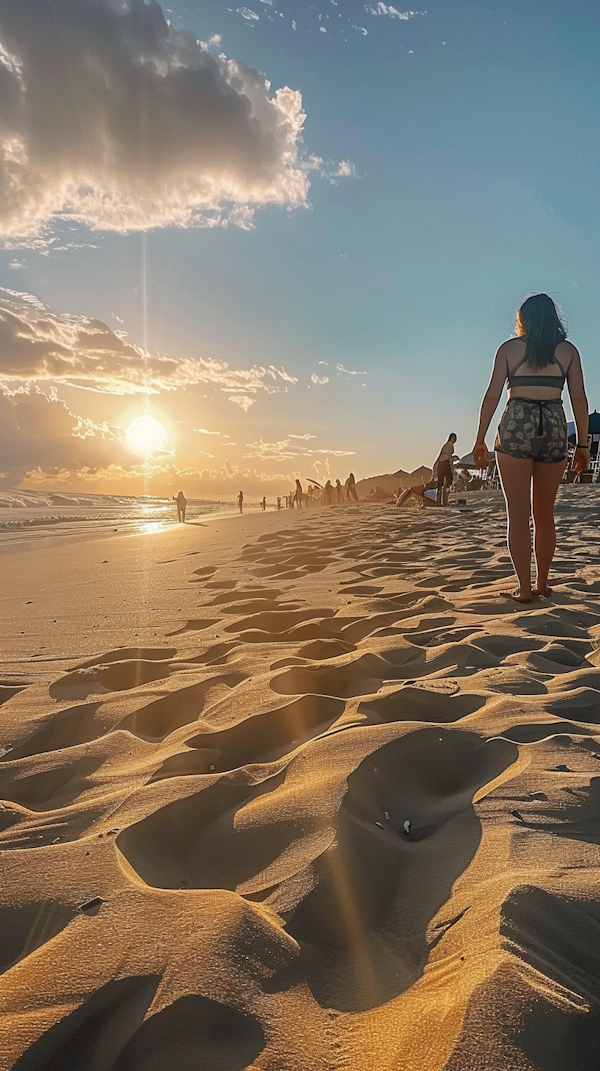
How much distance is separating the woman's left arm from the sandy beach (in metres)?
1.45

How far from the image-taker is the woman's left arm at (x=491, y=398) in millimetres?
3680

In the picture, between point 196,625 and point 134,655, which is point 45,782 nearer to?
point 134,655

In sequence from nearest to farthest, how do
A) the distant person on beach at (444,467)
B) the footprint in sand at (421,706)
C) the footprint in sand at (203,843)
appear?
the footprint in sand at (203,843) < the footprint in sand at (421,706) < the distant person on beach at (444,467)

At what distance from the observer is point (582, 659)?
2.50m

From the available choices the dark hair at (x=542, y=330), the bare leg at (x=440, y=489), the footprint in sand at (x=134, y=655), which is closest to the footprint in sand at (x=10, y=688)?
the footprint in sand at (x=134, y=655)

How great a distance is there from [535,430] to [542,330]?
0.64 meters

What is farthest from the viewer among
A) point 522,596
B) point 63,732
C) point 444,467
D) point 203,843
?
point 444,467

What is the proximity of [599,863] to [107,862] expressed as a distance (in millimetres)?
1051

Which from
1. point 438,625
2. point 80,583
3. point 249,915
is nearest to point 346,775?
point 249,915

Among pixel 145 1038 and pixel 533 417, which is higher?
pixel 533 417

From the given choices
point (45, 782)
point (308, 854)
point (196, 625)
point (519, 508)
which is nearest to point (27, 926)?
point (308, 854)

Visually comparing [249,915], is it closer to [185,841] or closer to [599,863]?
[185,841]

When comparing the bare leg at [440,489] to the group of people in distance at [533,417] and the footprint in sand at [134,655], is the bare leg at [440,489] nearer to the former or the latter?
the group of people in distance at [533,417]

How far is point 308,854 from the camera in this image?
1240 mm
